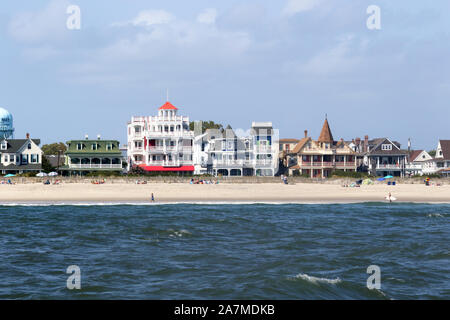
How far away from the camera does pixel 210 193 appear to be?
6288 cm

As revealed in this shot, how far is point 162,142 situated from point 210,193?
1257 inches

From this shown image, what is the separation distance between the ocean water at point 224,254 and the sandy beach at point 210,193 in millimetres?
10775

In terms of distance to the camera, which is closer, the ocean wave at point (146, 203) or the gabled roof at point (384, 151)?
the ocean wave at point (146, 203)

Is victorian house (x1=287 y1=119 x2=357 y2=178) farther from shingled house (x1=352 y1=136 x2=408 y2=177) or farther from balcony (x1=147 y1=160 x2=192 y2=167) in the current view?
balcony (x1=147 y1=160 x2=192 y2=167)

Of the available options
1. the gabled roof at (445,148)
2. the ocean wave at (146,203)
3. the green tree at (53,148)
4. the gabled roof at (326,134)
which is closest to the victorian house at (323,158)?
the gabled roof at (326,134)

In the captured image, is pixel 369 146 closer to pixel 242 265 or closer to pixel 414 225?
pixel 414 225

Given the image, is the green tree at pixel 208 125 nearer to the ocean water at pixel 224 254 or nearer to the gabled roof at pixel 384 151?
the gabled roof at pixel 384 151

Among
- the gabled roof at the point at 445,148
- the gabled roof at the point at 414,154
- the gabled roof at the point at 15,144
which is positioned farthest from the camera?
the gabled roof at the point at 414,154

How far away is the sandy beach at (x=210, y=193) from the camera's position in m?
58.2

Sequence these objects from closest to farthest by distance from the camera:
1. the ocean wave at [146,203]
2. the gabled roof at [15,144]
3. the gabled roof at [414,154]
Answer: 1. the ocean wave at [146,203]
2. the gabled roof at [15,144]
3. the gabled roof at [414,154]

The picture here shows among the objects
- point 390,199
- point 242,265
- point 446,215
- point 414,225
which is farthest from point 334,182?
point 242,265

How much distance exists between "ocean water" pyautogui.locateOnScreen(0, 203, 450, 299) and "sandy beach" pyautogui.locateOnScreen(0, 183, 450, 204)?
424 inches

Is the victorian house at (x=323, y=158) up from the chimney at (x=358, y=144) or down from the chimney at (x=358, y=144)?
down

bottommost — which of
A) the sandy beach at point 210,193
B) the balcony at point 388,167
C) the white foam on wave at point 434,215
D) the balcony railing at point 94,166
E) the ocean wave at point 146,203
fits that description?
the white foam on wave at point 434,215
